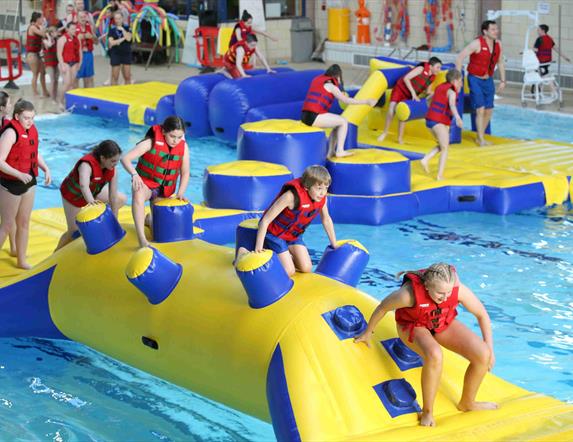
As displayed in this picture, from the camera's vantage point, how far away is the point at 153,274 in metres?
4.80

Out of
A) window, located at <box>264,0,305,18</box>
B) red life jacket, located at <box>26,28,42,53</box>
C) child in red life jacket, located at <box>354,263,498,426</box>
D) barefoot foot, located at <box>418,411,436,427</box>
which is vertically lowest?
barefoot foot, located at <box>418,411,436,427</box>

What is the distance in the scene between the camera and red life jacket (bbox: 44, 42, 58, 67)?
43.9 ft

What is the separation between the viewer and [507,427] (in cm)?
406

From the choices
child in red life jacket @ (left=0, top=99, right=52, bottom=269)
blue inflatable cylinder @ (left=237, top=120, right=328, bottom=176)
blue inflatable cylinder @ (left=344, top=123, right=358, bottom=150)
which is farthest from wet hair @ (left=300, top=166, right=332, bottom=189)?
blue inflatable cylinder @ (left=344, top=123, right=358, bottom=150)

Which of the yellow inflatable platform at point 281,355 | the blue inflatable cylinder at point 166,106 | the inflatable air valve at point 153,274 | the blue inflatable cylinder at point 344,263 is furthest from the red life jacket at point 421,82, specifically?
the inflatable air valve at point 153,274

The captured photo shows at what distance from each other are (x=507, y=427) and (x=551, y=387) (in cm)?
A: 154

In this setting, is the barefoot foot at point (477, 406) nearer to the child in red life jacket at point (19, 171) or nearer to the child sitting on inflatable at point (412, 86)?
the child in red life jacket at point (19, 171)

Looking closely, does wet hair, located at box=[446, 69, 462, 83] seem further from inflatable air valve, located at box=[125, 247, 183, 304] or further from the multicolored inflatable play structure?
inflatable air valve, located at box=[125, 247, 183, 304]

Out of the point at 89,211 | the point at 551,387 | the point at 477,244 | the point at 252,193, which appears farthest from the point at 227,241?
the point at 551,387

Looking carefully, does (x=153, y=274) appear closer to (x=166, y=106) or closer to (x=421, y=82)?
(x=421, y=82)

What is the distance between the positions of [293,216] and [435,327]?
1.07 meters

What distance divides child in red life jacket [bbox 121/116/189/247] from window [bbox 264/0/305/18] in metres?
12.7

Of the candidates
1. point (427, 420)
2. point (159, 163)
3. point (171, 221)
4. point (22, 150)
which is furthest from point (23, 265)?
point (427, 420)

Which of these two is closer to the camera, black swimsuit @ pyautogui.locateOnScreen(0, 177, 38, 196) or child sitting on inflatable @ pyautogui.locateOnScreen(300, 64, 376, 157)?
black swimsuit @ pyautogui.locateOnScreen(0, 177, 38, 196)
